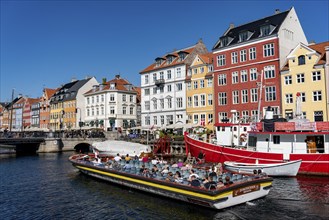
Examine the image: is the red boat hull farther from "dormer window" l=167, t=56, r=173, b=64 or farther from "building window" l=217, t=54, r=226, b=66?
"dormer window" l=167, t=56, r=173, b=64

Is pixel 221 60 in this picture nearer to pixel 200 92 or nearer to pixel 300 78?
pixel 200 92

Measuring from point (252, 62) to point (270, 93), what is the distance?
5.14 metres

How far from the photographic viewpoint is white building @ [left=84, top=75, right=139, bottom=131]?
225 ft

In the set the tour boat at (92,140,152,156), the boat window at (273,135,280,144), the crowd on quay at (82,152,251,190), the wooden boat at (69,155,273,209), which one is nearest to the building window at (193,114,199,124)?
the tour boat at (92,140,152,156)

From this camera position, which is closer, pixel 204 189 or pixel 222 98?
pixel 204 189

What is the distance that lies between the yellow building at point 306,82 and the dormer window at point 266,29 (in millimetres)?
4386

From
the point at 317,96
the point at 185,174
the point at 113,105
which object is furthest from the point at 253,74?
the point at 113,105

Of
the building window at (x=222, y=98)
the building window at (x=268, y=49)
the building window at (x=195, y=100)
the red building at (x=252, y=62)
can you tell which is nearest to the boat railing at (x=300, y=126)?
the red building at (x=252, y=62)

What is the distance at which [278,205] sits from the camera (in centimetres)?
1694

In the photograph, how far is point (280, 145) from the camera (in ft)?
91.1

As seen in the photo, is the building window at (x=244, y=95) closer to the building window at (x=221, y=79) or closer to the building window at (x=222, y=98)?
the building window at (x=222, y=98)

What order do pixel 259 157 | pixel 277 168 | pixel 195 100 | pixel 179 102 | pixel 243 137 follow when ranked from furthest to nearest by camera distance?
pixel 179 102 < pixel 195 100 < pixel 243 137 < pixel 259 157 < pixel 277 168

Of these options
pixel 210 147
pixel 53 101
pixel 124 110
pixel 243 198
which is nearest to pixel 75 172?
pixel 210 147

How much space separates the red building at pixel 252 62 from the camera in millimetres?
40781
